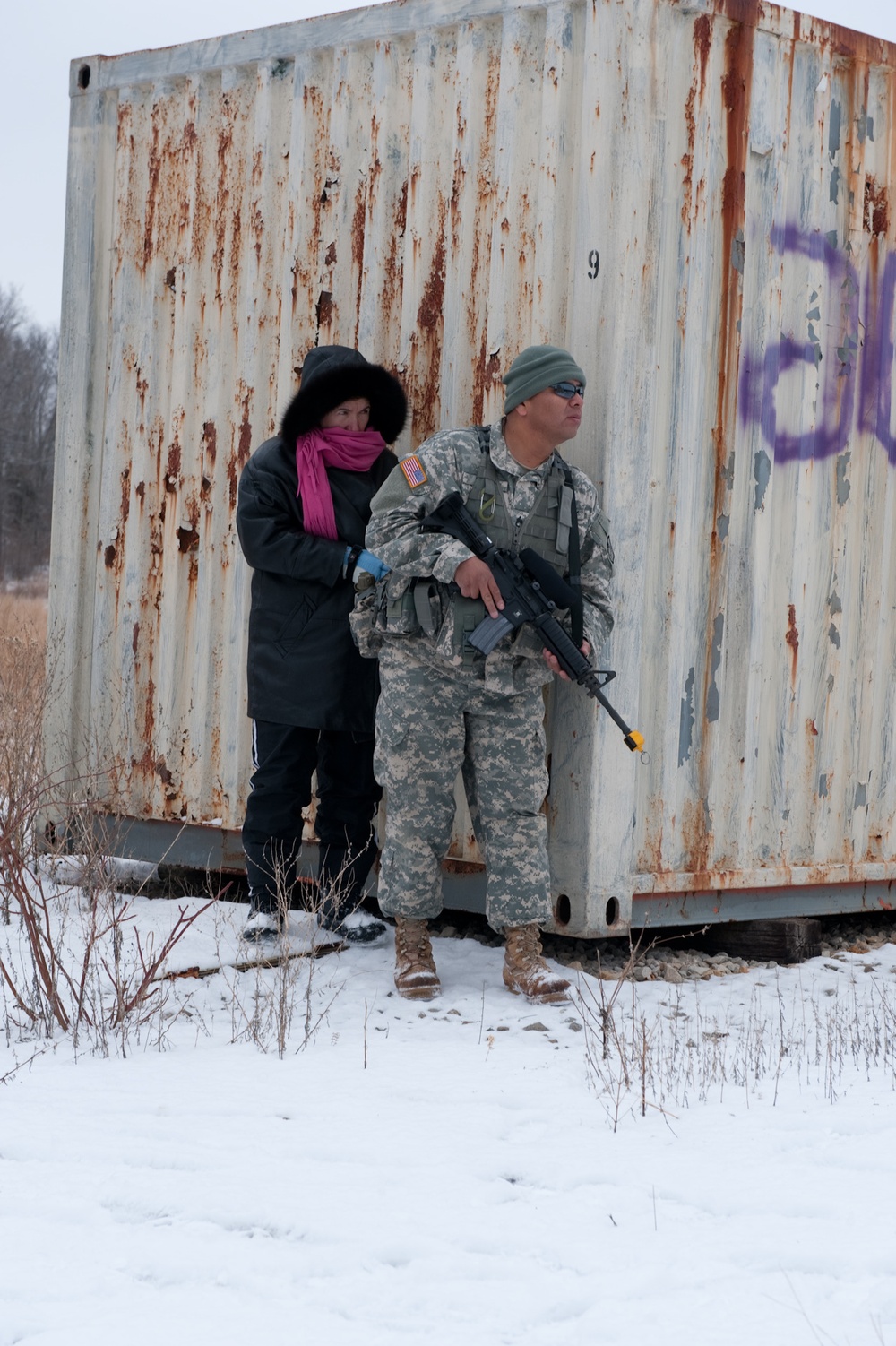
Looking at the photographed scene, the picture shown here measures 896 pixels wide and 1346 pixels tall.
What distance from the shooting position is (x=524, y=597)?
3.76 meters

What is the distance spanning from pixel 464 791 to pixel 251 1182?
6.59 feet

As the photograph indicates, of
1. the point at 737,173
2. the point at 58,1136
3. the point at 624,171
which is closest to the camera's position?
the point at 58,1136

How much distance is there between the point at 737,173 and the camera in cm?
439

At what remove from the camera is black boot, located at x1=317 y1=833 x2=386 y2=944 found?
4.35 metres

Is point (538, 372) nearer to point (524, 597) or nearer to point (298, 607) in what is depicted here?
point (524, 597)

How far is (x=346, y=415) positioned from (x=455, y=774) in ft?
3.71

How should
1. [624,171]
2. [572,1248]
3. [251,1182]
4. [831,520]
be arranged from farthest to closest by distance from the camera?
1. [831,520]
2. [624,171]
3. [251,1182]
4. [572,1248]

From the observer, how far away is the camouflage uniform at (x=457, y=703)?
3.86 metres

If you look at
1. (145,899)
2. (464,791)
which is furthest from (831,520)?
(145,899)

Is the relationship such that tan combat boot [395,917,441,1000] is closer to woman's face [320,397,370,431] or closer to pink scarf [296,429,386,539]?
pink scarf [296,429,386,539]

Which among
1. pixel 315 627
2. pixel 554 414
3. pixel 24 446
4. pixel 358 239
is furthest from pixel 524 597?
pixel 24 446

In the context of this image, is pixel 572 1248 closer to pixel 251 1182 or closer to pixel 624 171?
pixel 251 1182

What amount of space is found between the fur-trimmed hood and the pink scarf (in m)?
0.05

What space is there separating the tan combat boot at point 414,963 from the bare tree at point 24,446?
36.2m
